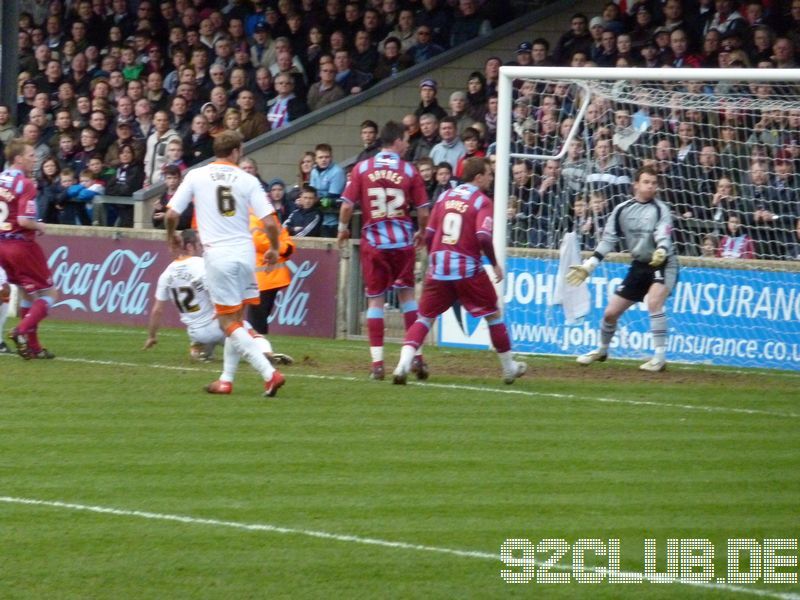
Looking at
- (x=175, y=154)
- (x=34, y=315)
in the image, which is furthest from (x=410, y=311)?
(x=175, y=154)

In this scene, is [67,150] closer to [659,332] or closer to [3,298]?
[3,298]

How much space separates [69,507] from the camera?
288 inches

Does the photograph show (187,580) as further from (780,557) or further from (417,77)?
(417,77)

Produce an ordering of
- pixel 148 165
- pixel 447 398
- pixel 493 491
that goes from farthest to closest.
Answer: 1. pixel 148 165
2. pixel 447 398
3. pixel 493 491

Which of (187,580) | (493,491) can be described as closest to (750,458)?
(493,491)

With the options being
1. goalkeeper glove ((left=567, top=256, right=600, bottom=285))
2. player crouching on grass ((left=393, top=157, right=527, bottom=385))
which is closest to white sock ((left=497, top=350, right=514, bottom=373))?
player crouching on grass ((left=393, top=157, right=527, bottom=385))

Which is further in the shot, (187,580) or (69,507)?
(69,507)

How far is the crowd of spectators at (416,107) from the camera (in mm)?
15805

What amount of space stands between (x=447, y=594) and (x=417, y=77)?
1605cm

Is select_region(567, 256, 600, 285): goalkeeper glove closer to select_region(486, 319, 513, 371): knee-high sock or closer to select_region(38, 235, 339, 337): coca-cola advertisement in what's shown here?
select_region(486, 319, 513, 371): knee-high sock

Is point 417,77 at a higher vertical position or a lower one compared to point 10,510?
higher

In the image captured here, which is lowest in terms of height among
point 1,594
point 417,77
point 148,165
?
point 1,594

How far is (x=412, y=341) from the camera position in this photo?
1207cm

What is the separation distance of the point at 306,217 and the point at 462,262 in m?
6.57
